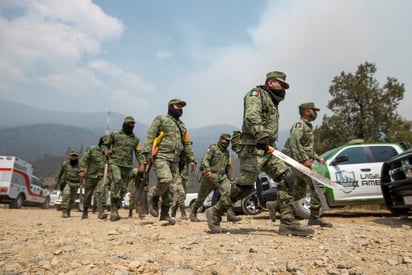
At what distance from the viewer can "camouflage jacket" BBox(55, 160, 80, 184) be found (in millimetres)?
9508

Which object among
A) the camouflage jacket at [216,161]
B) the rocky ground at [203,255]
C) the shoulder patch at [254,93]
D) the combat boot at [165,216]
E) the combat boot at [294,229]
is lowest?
the rocky ground at [203,255]

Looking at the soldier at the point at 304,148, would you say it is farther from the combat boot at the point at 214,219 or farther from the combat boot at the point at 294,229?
the combat boot at the point at 214,219

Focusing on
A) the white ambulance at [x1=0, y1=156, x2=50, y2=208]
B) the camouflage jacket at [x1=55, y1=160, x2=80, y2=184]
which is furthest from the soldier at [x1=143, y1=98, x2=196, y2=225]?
the white ambulance at [x1=0, y1=156, x2=50, y2=208]

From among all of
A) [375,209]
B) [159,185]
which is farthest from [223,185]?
[375,209]

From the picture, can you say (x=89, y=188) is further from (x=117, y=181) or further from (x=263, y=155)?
(x=263, y=155)

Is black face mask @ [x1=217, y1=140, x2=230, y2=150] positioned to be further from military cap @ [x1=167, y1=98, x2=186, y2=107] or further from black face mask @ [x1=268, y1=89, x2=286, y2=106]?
black face mask @ [x1=268, y1=89, x2=286, y2=106]

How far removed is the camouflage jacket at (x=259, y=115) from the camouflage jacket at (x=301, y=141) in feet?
3.47

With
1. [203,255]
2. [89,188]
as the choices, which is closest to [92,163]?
[89,188]

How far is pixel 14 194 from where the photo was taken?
14.6 m

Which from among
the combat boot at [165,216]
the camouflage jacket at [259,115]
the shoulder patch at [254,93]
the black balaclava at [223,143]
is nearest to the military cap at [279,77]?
the camouflage jacket at [259,115]

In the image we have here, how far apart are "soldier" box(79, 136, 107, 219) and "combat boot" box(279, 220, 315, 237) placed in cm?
562

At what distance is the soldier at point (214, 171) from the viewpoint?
6.86m

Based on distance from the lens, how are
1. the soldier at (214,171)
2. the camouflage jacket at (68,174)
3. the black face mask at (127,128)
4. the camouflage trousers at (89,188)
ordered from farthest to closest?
the camouflage jacket at (68,174), the camouflage trousers at (89,188), the black face mask at (127,128), the soldier at (214,171)

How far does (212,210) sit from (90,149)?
5.30m
